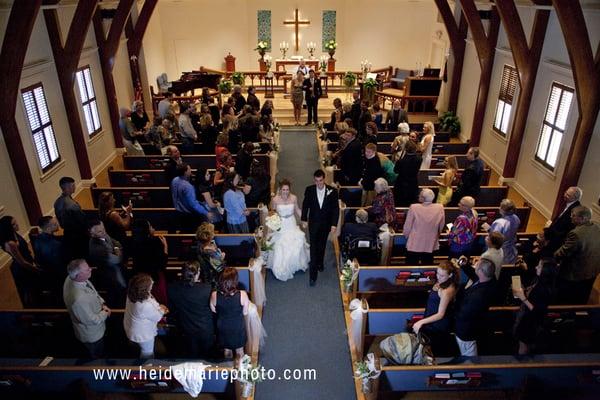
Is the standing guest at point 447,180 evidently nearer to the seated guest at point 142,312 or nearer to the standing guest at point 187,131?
the seated guest at point 142,312

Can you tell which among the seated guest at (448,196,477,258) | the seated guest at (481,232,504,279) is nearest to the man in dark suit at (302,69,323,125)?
the seated guest at (448,196,477,258)

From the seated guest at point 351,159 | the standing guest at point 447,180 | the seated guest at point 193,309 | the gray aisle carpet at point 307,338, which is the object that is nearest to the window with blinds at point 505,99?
the standing guest at point 447,180

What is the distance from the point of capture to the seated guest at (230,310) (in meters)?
4.33

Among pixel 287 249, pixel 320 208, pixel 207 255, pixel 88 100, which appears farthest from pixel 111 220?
pixel 88 100

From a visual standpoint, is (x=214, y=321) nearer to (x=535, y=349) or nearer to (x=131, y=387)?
(x=131, y=387)

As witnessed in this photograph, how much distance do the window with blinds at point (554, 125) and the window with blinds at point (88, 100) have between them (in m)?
10.6

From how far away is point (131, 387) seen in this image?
Answer: 4387 millimetres

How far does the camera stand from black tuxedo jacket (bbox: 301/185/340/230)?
632 cm

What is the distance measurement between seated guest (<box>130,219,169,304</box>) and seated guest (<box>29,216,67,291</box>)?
1.05m

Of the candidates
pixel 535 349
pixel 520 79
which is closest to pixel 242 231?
pixel 535 349

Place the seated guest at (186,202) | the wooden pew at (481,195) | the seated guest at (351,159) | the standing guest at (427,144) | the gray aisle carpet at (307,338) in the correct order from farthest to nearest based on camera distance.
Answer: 1. the standing guest at (427,144)
2. the seated guest at (351,159)
3. the wooden pew at (481,195)
4. the seated guest at (186,202)
5. the gray aisle carpet at (307,338)

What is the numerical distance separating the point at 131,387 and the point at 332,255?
13.1ft

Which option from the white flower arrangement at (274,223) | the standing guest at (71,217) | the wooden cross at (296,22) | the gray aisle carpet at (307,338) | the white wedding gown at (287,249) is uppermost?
the wooden cross at (296,22)

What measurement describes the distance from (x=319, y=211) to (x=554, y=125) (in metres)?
5.78
